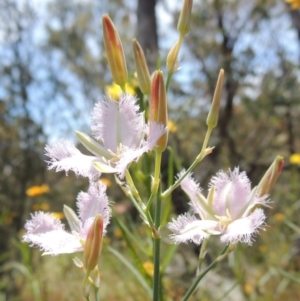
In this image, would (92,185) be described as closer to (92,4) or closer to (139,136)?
(139,136)

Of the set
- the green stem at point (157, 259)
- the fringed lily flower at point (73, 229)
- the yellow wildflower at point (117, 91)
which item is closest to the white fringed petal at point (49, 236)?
the fringed lily flower at point (73, 229)

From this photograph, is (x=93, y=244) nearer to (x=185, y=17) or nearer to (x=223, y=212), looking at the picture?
(x=223, y=212)

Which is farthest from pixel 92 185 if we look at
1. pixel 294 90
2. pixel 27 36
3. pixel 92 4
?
pixel 92 4

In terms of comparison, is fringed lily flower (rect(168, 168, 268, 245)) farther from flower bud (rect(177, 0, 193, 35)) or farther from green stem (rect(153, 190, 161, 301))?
flower bud (rect(177, 0, 193, 35))

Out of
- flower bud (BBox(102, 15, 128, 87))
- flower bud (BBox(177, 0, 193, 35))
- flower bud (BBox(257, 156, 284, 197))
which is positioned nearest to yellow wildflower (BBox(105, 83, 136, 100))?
flower bud (BBox(102, 15, 128, 87))

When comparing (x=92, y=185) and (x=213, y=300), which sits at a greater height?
(x=92, y=185)

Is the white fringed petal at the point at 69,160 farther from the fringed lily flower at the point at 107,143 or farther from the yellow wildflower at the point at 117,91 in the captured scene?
the yellow wildflower at the point at 117,91
